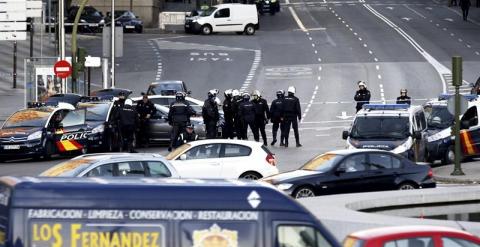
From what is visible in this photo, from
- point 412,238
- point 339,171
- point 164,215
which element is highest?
point 164,215

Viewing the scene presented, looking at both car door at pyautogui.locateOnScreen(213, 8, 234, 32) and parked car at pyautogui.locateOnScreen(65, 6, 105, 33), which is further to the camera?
parked car at pyautogui.locateOnScreen(65, 6, 105, 33)

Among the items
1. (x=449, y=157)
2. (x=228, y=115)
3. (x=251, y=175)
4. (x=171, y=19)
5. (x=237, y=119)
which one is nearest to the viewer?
(x=251, y=175)

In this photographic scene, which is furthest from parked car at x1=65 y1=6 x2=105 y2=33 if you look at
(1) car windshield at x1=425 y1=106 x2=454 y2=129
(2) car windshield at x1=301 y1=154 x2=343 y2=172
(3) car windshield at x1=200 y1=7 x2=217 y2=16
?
(2) car windshield at x1=301 y1=154 x2=343 y2=172

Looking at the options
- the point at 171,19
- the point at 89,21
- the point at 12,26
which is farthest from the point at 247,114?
the point at 171,19

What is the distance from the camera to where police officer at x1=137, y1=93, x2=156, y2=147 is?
37438mm

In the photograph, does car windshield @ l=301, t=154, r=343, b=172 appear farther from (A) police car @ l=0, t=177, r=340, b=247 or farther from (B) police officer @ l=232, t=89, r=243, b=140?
(A) police car @ l=0, t=177, r=340, b=247

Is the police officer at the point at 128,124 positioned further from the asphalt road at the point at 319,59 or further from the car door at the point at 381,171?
the car door at the point at 381,171

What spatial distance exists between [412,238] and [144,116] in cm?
2575

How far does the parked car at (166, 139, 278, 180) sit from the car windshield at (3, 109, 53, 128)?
947cm

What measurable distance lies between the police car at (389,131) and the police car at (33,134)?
7.75 metres

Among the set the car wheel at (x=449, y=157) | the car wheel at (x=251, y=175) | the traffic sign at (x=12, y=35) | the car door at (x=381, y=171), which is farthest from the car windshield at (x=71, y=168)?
the traffic sign at (x=12, y=35)

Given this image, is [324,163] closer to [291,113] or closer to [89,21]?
[291,113]

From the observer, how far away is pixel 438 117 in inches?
1403

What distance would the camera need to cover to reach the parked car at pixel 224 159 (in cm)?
2644
